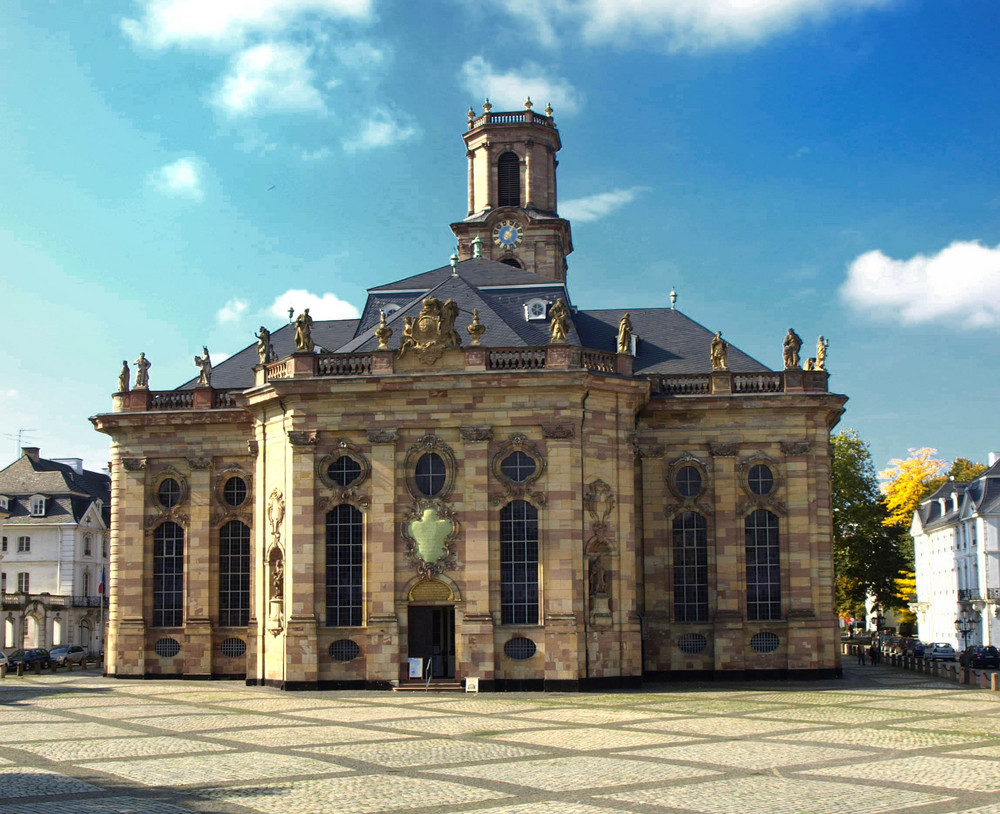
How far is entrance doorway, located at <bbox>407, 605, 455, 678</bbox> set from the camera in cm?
4188

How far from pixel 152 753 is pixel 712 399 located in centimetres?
2760

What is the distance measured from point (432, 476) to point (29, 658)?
3013 cm

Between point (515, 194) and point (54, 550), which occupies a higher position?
point (515, 194)

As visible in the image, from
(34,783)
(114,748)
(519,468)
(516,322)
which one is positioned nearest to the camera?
(34,783)

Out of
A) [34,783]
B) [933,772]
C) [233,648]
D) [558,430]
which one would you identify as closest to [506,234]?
[558,430]

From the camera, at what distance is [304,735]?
94.3ft

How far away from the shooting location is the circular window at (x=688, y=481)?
47.9m

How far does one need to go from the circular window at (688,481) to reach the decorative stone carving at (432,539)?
34.5 ft

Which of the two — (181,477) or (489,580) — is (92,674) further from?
(489,580)

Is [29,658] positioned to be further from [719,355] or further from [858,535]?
[858,535]

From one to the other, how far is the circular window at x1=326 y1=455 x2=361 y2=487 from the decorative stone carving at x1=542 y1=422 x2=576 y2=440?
656 cm

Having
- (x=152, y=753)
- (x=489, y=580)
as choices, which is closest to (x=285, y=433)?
(x=489, y=580)

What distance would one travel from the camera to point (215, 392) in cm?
5044

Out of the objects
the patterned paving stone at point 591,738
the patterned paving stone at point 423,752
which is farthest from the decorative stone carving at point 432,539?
the patterned paving stone at point 423,752
